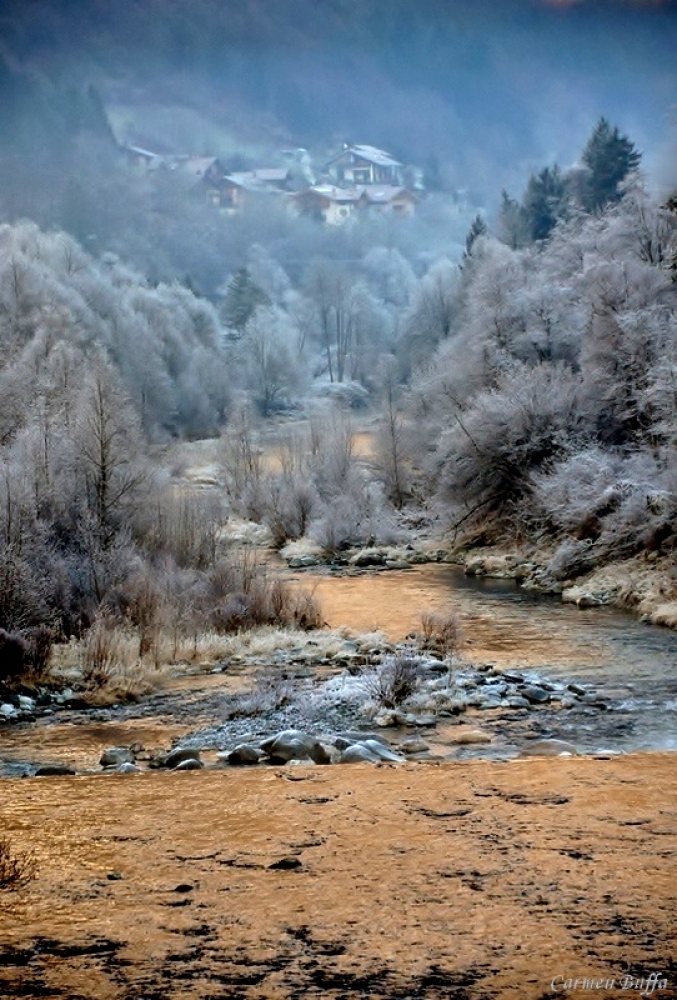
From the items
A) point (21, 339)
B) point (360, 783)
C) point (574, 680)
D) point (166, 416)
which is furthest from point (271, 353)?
point (360, 783)

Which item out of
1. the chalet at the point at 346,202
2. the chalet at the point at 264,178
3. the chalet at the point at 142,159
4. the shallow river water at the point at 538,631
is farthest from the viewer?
the chalet at the point at 264,178

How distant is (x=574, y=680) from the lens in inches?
690

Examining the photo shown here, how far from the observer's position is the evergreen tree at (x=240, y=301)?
96250 mm

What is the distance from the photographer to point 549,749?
41.0 feet

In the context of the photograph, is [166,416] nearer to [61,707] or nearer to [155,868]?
[61,707]

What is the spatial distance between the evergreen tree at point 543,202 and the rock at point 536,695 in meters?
53.2

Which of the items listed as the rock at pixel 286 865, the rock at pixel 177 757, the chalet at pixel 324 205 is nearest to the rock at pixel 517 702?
the rock at pixel 177 757

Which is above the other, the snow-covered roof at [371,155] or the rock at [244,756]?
the snow-covered roof at [371,155]

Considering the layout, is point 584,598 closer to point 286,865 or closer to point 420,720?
point 420,720

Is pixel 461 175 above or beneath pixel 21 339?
above

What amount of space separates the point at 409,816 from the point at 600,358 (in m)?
29.7

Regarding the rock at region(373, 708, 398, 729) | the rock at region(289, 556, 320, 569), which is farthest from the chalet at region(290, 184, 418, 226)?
the rock at region(373, 708, 398, 729)

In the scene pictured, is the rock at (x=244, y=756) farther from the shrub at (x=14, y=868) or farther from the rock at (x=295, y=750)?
the shrub at (x=14, y=868)

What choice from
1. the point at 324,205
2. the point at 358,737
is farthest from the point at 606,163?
the point at 324,205
